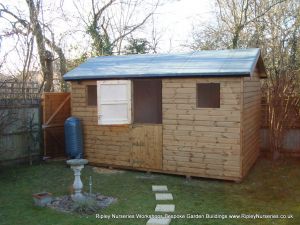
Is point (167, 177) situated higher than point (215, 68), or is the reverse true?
point (215, 68)

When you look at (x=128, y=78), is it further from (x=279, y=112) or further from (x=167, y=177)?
(x=279, y=112)

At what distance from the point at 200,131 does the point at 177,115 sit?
Result: 2.06 ft

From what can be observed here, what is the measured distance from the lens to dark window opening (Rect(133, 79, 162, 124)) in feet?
35.5

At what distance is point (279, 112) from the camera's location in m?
9.46

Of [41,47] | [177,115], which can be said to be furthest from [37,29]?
[177,115]

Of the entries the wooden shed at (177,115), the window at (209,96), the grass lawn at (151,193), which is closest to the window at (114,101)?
the wooden shed at (177,115)

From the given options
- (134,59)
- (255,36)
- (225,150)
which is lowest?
(225,150)

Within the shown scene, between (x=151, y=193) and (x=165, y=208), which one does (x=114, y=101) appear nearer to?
(x=151, y=193)

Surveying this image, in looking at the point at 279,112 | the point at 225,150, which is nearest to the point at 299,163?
the point at 279,112

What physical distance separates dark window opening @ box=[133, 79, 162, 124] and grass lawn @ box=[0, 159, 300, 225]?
2914 mm

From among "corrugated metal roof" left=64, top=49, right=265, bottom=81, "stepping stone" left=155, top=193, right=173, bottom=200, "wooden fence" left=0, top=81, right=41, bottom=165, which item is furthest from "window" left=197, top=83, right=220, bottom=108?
"wooden fence" left=0, top=81, right=41, bottom=165

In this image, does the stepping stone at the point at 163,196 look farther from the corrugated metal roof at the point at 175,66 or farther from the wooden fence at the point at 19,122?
the wooden fence at the point at 19,122

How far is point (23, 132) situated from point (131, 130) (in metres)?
3.07

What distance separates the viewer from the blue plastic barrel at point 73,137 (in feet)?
28.6
